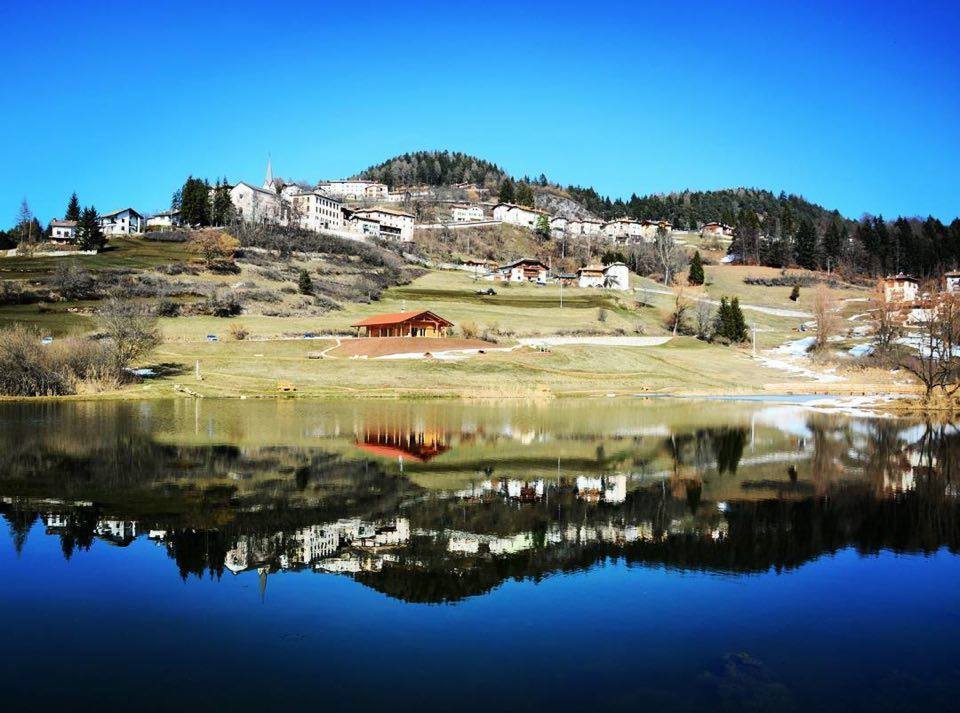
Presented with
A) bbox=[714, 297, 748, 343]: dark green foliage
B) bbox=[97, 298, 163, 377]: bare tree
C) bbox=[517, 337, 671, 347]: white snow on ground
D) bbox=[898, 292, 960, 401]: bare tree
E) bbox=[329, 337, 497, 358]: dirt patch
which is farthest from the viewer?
bbox=[714, 297, 748, 343]: dark green foliage

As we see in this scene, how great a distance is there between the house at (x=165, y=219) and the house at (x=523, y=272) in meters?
71.7

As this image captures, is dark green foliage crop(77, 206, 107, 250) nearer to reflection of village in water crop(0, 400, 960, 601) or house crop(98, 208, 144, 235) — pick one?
house crop(98, 208, 144, 235)

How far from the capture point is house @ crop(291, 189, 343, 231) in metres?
183

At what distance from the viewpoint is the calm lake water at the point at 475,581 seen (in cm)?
973

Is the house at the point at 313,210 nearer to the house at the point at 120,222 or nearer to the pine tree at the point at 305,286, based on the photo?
the house at the point at 120,222

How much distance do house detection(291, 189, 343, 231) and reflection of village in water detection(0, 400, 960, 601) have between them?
16099 centimetres

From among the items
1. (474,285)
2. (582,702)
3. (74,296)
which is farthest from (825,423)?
(474,285)

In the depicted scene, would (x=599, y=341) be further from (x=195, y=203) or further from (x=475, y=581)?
(x=195, y=203)

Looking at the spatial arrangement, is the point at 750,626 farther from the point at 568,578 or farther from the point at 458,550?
the point at 458,550

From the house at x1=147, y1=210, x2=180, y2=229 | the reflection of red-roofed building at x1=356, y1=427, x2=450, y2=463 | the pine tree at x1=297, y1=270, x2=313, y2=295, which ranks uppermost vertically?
the house at x1=147, y1=210, x2=180, y2=229

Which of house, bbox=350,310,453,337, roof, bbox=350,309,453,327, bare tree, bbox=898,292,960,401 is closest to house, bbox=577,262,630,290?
house, bbox=350,310,453,337

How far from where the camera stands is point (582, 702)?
9.21 metres

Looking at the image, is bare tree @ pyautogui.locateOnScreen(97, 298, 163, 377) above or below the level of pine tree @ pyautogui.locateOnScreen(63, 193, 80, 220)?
below

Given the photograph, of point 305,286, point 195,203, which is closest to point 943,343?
point 305,286
